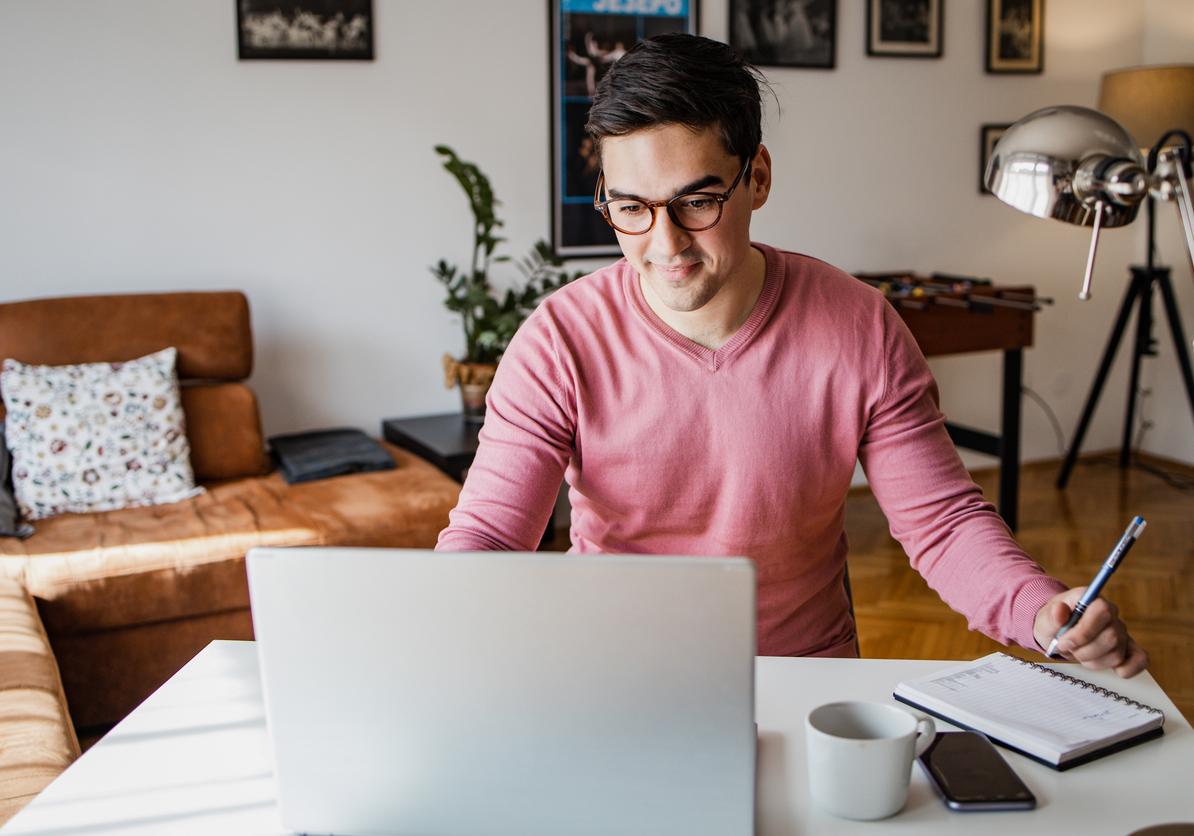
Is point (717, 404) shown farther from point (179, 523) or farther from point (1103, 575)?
point (179, 523)

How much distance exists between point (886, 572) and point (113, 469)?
2266 millimetres

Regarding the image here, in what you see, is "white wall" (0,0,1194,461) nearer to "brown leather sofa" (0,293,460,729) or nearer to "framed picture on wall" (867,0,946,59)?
"framed picture on wall" (867,0,946,59)

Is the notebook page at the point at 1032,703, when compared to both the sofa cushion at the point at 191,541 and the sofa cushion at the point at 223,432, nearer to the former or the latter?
the sofa cushion at the point at 191,541

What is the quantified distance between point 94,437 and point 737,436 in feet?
6.86

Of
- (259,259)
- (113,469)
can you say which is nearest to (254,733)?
(113,469)

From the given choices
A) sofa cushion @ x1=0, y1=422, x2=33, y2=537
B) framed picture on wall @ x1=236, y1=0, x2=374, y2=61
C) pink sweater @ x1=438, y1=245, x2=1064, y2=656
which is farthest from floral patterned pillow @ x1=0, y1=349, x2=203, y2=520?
pink sweater @ x1=438, y1=245, x2=1064, y2=656

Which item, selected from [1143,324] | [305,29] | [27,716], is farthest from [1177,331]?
[27,716]

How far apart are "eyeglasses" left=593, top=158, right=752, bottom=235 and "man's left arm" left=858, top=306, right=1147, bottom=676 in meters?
0.29

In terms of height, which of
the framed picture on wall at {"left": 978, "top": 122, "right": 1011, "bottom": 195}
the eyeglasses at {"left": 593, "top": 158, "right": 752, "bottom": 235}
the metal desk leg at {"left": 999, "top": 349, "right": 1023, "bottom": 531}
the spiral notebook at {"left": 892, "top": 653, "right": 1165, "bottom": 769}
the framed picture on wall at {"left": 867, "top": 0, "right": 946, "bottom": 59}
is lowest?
the metal desk leg at {"left": 999, "top": 349, "right": 1023, "bottom": 531}

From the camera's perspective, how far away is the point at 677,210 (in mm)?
1327

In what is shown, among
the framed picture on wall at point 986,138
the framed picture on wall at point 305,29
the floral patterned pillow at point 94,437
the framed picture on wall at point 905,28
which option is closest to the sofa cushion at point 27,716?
the floral patterned pillow at point 94,437

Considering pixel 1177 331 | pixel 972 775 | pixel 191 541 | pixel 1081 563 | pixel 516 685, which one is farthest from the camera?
pixel 1177 331

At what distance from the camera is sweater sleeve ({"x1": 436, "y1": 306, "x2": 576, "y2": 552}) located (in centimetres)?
137

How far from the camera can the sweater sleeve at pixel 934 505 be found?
1.30 m
